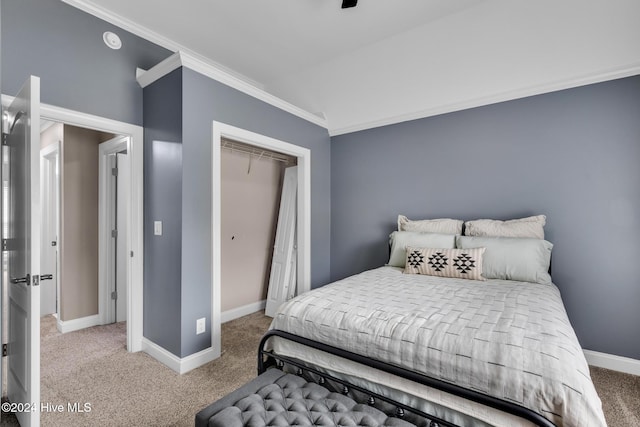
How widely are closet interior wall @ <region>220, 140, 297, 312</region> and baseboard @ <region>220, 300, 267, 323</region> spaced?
37mm

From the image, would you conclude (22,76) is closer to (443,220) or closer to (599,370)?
(443,220)

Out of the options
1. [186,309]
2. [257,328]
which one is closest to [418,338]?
[186,309]

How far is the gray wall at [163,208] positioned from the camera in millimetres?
2422

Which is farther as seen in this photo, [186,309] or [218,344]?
[218,344]

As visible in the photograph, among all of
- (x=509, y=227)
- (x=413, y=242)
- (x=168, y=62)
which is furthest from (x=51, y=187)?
(x=509, y=227)

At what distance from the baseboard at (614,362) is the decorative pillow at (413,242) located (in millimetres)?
1397

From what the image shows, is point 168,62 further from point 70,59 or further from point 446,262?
point 446,262

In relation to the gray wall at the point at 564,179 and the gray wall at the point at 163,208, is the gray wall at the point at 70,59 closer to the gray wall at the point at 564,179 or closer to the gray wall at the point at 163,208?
the gray wall at the point at 163,208

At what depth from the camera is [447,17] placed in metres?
2.67

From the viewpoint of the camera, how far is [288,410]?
1.21m

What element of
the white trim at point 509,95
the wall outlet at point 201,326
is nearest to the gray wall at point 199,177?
the wall outlet at point 201,326

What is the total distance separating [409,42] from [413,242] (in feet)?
6.52

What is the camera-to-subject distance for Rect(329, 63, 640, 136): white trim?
2.35 metres

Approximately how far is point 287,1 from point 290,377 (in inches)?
111
